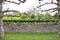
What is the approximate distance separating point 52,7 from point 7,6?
3.96 meters

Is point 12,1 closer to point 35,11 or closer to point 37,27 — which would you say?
point 35,11

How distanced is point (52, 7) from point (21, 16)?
2923mm

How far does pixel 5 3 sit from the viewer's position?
1702 cm

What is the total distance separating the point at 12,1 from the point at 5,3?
0.64m

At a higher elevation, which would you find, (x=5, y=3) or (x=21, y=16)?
(x=5, y=3)

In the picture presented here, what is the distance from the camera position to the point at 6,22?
1548 cm

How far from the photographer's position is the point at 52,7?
17.2 meters

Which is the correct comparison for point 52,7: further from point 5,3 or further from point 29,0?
point 5,3

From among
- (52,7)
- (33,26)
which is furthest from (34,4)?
(33,26)

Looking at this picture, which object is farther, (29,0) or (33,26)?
(29,0)

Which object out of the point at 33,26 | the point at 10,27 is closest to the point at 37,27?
the point at 33,26

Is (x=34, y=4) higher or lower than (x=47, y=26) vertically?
higher

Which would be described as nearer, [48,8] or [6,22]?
[6,22]

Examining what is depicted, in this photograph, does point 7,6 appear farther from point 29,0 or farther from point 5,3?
point 29,0
